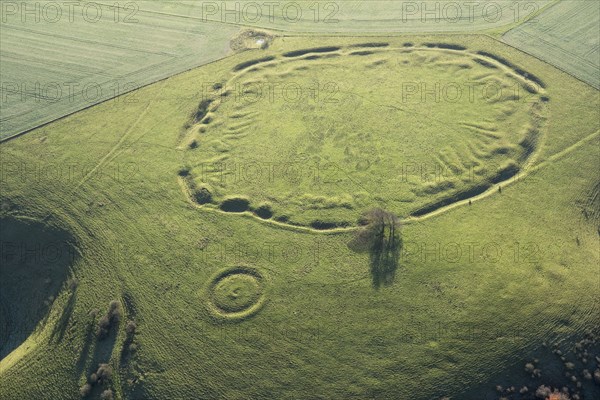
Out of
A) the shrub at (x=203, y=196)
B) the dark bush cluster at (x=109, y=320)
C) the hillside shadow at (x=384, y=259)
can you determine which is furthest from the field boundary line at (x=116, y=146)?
the hillside shadow at (x=384, y=259)

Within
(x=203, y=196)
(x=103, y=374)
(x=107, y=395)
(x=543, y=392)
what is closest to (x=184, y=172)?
(x=203, y=196)

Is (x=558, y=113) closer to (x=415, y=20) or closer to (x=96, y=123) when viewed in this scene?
(x=415, y=20)

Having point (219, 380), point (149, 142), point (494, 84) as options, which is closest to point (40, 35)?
point (149, 142)

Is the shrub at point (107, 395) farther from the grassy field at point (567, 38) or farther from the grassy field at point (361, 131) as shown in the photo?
the grassy field at point (567, 38)

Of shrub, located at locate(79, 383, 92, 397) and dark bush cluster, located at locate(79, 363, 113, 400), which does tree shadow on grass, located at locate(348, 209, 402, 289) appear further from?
shrub, located at locate(79, 383, 92, 397)

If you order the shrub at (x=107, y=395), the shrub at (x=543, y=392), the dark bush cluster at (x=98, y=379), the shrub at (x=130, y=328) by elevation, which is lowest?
the shrub at (x=107, y=395)

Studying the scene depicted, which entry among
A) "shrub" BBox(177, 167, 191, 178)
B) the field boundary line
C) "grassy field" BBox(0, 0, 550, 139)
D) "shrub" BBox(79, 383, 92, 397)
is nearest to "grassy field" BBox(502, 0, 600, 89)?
"grassy field" BBox(0, 0, 550, 139)

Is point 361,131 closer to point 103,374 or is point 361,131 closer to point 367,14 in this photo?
point 367,14
